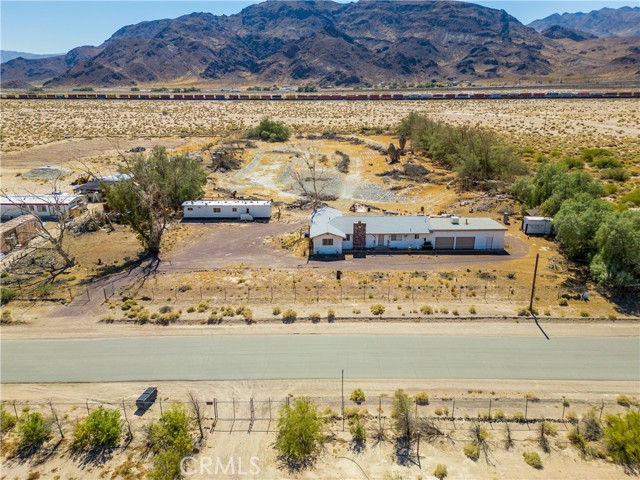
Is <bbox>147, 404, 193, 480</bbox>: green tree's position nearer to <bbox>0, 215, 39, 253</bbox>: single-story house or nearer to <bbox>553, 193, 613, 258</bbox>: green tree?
<bbox>0, 215, 39, 253</bbox>: single-story house

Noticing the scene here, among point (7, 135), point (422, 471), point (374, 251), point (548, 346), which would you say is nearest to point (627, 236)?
point (548, 346)

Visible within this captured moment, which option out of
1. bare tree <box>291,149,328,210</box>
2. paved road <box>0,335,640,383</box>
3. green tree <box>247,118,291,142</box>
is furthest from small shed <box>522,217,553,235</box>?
green tree <box>247,118,291,142</box>

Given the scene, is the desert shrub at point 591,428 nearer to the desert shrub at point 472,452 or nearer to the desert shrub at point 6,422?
the desert shrub at point 472,452

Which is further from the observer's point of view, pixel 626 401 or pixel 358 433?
pixel 626 401

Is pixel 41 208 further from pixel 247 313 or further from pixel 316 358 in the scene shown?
pixel 316 358

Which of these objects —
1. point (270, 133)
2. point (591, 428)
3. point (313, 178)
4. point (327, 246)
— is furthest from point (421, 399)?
point (270, 133)

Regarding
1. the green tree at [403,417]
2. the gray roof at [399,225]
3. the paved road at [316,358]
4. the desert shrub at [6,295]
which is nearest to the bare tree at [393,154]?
the gray roof at [399,225]

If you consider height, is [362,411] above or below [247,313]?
below
